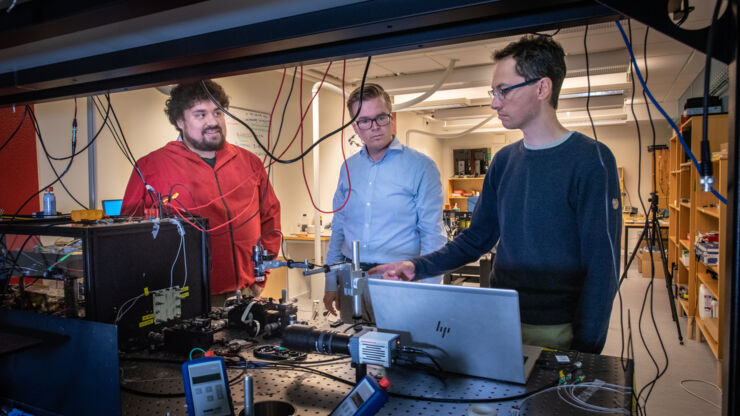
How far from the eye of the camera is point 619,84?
4684 mm

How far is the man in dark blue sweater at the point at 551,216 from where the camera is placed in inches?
51.1

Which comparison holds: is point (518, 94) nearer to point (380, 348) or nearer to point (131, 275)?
point (380, 348)

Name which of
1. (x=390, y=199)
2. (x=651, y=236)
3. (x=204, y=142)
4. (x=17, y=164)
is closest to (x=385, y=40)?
(x=390, y=199)

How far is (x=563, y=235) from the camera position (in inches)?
54.2

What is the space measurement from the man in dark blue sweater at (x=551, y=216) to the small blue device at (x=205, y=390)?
27.6 inches

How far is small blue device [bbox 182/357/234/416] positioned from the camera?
819mm

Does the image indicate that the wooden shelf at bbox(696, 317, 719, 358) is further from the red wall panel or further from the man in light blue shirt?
the red wall panel

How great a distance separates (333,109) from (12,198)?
3577 millimetres

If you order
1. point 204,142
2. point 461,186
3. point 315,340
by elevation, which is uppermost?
point 204,142

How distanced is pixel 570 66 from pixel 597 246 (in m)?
3.33

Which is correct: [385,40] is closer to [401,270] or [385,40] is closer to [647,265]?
[401,270]

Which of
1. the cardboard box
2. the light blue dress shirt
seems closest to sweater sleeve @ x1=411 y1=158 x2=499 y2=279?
the light blue dress shirt

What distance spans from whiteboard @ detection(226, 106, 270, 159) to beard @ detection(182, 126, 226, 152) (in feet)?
4.55

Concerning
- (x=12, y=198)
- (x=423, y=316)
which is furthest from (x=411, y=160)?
(x=12, y=198)
